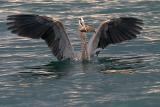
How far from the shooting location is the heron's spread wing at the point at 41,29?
610 inches

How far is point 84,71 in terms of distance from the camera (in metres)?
14.7

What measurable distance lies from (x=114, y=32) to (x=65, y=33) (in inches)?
48.1

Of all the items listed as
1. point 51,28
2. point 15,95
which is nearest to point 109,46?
point 51,28

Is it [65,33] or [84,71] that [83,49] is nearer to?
[65,33]

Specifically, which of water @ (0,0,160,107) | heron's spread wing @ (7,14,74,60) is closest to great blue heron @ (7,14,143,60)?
heron's spread wing @ (7,14,74,60)

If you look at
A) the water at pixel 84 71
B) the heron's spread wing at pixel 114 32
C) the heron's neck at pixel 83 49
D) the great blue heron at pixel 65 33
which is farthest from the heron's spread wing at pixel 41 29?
the heron's spread wing at pixel 114 32

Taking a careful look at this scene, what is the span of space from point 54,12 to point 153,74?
6.77 metres

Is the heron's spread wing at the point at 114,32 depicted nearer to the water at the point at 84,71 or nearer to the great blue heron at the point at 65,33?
the great blue heron at the point at 65,33

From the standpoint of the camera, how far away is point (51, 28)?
51.0 ft

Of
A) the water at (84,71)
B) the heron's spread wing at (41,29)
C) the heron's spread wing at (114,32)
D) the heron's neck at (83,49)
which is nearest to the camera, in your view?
the water at (84,71)

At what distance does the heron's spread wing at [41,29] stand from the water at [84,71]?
0.42 m

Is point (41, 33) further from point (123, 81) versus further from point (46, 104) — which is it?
point (46, 104)

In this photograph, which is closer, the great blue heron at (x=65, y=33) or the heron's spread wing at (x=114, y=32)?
the great blue heron at (x=65, y=33)

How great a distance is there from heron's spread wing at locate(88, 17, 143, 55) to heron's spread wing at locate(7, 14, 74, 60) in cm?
62
